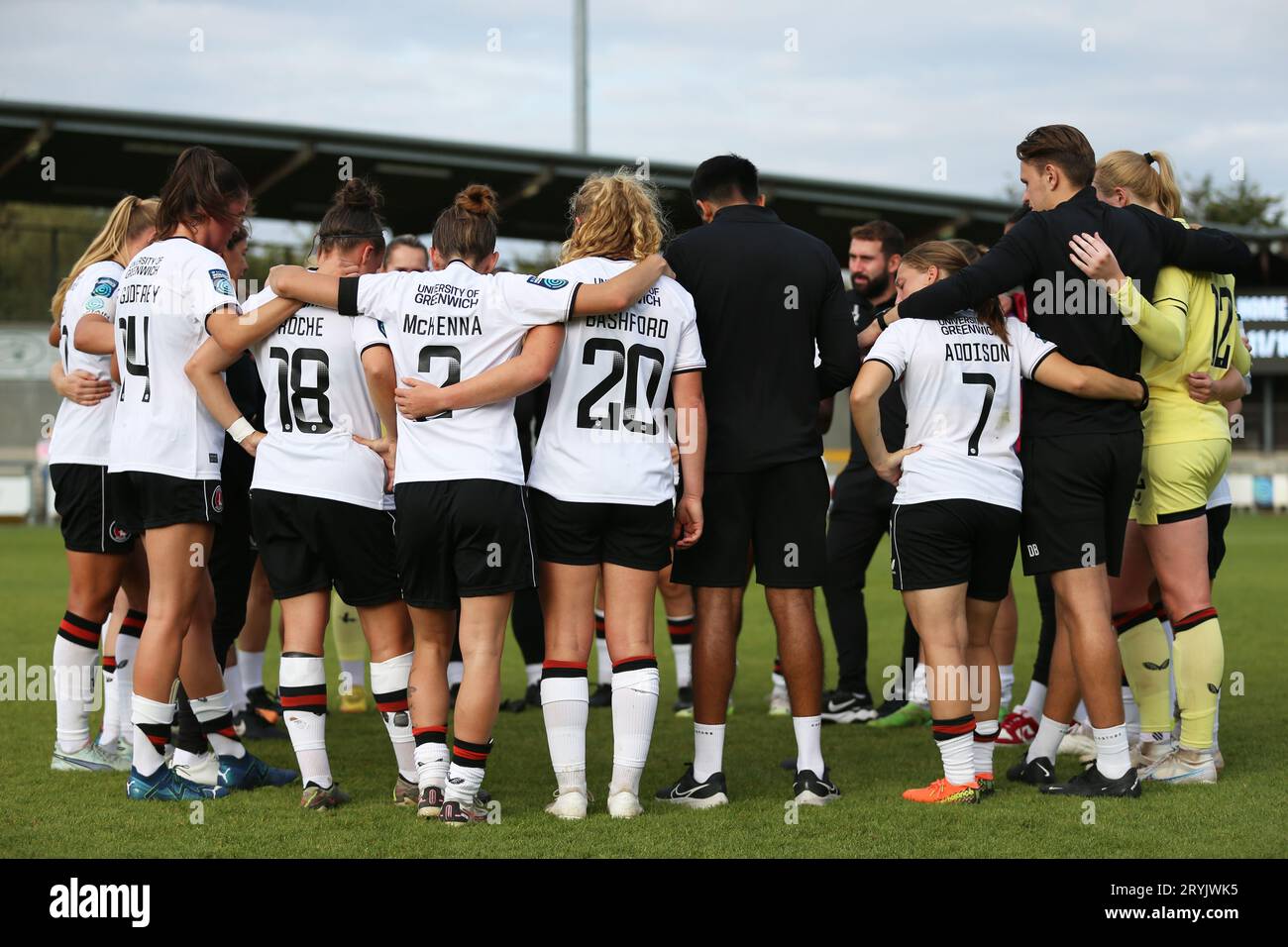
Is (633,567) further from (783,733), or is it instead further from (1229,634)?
(1229,634)

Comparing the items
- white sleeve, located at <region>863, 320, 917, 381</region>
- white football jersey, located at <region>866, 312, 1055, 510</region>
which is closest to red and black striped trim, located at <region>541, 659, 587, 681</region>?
white football jersey, located at <region>866, 312, 1055, 510</region>

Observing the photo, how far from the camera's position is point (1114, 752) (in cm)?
491

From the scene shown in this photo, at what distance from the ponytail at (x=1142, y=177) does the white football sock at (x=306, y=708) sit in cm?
359

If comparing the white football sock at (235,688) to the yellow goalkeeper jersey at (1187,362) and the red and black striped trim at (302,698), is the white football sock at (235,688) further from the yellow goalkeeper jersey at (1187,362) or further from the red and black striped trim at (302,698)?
the yellow goalkeeper jersey at (1187,362)

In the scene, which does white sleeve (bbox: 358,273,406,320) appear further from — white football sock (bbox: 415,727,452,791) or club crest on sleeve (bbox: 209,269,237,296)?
white football sock (bbox: 415,727,452,791)

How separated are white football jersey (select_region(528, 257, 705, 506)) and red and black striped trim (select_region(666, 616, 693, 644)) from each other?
2.80 metres

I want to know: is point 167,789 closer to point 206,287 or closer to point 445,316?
point 206,287

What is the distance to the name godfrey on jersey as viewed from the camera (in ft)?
14.7

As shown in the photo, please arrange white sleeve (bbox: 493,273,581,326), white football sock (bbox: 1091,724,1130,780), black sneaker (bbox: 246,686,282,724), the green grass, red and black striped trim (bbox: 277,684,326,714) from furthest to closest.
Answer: black sneaker (bbox: 246,686,282,724) → white football sock (bbox: 1091,724,1130,780) → red and black striped trim (bbox: 277,684,326,714) → white sleeve (bbox: 493,273,581,326) → the green grass

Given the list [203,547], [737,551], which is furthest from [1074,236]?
[203,547]

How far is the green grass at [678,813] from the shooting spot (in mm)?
4168

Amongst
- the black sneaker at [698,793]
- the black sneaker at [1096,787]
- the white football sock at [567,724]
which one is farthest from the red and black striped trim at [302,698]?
the black sneaker at [1096,787]

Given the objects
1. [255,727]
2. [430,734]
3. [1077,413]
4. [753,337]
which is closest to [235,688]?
[255,727]
